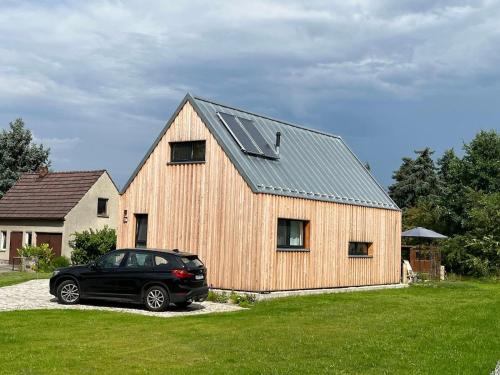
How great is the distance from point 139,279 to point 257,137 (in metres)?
7.99

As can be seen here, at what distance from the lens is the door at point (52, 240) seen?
126 ft

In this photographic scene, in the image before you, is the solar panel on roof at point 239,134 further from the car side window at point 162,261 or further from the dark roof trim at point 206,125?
the car side window at point 162,261

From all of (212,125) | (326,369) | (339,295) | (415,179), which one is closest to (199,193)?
(212,125)

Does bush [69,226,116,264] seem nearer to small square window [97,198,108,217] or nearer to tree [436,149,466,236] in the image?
small square window [97,198,108,217]

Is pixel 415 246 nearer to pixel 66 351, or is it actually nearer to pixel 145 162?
pixel 145 162

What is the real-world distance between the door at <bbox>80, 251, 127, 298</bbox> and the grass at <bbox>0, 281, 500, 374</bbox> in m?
1.62

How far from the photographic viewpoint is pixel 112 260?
722 inches

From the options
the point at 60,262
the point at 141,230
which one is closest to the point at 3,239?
the point at 60,262

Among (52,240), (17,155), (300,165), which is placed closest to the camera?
(300,165)

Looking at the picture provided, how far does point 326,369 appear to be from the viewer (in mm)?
9797

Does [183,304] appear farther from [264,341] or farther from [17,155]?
[17,155]

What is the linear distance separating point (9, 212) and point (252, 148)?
23.6 metres

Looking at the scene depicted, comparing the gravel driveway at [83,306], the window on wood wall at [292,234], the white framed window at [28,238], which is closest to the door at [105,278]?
the gravel driveway at [83,306]

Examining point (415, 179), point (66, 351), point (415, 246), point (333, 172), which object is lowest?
point (66, 351)
